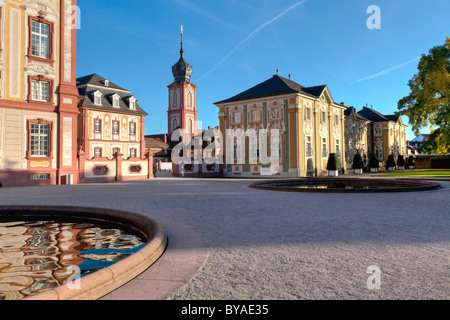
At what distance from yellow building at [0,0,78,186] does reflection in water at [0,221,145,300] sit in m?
15.7

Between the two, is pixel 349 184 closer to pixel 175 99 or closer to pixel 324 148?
pixel 324 148

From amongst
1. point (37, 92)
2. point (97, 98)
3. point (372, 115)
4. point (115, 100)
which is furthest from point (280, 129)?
point (372, 115)

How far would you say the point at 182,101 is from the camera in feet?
236

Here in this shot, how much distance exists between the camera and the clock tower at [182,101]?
7175cm

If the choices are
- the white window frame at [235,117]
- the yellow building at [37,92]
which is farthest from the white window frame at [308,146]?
the yellow building at [37,92]

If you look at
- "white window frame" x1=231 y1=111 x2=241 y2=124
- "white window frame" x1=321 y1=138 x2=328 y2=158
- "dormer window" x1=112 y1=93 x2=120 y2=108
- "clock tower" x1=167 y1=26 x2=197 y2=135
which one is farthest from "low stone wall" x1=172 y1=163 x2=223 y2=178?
"clock tower" x1=167 y1=26 x2=197 y2=135

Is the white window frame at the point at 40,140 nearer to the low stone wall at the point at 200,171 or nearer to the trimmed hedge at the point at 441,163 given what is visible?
the low stone wall at the point at 200,171

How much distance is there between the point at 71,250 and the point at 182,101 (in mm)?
68672

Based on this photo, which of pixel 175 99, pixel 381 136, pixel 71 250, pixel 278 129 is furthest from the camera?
pixel 175 99

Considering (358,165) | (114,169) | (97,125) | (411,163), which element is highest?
(97,125)

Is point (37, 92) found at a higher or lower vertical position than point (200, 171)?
higher

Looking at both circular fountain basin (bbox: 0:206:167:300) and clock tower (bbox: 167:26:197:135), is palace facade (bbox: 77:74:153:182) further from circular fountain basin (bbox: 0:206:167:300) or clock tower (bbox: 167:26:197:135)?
circular fountain basin (bbox: 0:206:167:300)

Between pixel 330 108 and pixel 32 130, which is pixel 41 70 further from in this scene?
pixel 330 108

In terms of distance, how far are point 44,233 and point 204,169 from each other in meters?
29.9
